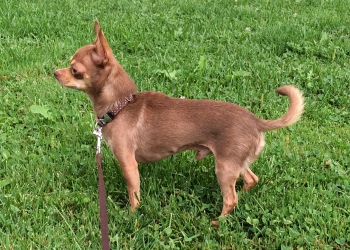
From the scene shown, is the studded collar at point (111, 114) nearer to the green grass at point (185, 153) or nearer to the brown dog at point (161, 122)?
the brown dog at point (161, 122)

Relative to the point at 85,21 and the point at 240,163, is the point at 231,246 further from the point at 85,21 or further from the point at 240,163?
the point at 85,21

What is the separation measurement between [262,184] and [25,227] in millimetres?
1875

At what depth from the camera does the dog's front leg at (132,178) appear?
330 cm

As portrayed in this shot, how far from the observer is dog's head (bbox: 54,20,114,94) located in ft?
10.5

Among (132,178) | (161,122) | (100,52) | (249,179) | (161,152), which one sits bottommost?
(249,179)

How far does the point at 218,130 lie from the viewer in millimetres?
3156

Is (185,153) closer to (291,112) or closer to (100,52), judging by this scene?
(291,112)

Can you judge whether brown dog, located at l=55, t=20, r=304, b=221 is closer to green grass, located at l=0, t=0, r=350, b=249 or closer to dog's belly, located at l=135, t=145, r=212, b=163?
dog's belly, located at l=135, t=145, r=212, b=163

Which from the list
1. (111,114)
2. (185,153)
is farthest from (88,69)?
(185,153)

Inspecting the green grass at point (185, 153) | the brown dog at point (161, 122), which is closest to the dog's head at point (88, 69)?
the brown dog at point (161, 122)

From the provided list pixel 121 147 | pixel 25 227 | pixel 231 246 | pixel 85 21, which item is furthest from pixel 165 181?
pixel 85 21

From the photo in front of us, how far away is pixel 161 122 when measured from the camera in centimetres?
329

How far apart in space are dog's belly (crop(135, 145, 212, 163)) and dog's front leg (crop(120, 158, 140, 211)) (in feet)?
0.41

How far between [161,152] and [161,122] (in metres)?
0.26
